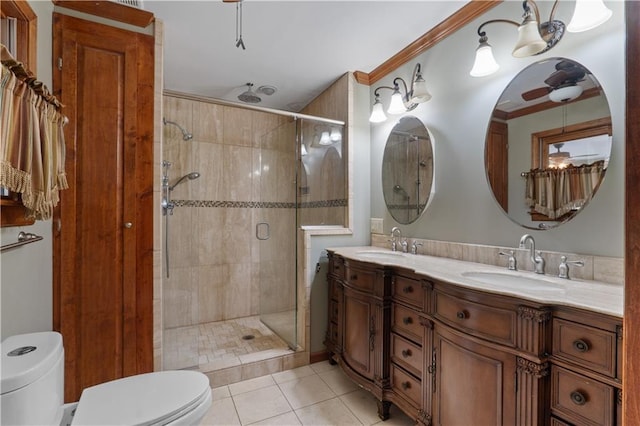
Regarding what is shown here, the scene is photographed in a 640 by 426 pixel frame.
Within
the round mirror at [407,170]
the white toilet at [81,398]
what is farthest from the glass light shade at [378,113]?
the white toilet at [81,398]

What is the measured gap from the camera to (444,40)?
6.61ft

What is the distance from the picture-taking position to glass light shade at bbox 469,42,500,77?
1.60 meters

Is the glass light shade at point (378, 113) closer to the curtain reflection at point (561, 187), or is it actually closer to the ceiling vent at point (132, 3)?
the curtain reflection at point (561, 187)

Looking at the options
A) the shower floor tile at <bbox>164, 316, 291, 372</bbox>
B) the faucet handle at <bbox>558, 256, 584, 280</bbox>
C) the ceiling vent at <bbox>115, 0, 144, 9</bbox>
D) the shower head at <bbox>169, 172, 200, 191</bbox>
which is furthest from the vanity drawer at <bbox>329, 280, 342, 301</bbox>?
the ceiling vent at <bbox>115, 0, 144, 9</bbox>

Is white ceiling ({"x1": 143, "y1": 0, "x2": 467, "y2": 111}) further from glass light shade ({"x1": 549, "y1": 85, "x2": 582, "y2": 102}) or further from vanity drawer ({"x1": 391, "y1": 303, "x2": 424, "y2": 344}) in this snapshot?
vanity drawer ({"x1": 391, "y1": 303, "x2": 424, "y2": 344})

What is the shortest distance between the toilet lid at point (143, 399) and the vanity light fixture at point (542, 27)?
2.17m

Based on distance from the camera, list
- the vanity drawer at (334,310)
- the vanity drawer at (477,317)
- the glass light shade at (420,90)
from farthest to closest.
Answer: the vanity drawer at (334,310)
the glass light shade at (420,90)
the vanity drawer at (477,317)

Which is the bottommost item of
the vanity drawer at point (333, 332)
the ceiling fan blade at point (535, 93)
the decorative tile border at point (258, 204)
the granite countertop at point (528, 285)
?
the vanity drawer at point (333, 332)

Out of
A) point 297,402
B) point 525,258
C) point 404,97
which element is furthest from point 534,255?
point 297,402

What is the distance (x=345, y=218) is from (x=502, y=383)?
5.54 ft

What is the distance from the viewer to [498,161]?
170 cm

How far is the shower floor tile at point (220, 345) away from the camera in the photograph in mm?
2209

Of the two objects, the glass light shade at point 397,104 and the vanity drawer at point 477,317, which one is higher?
the glass light shade at point 397,104

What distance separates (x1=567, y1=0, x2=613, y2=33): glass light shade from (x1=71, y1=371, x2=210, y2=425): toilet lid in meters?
2.26
